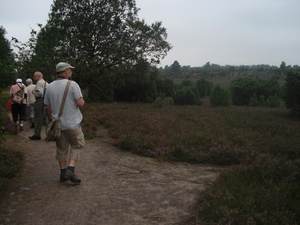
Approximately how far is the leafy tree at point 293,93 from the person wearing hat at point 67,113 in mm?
13203

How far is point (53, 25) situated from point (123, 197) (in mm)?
15065

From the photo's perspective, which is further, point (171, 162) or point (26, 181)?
point (171, 162)

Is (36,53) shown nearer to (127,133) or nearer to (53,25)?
(53,25)

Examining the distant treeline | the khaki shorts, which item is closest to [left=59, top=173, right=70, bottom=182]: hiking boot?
the khaki shorts

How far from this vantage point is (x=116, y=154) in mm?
7742

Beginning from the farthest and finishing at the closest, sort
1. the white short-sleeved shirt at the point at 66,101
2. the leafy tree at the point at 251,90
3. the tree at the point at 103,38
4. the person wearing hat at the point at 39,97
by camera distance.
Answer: the leafy tree at the point at 251,90, the tree at the point at 103,38, the person wearing hat at the point at 39,97, the white short-sleeved shirt at the point at 66,101

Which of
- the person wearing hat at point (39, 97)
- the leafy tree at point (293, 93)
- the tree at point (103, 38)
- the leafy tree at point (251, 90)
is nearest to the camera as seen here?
the person wearing hat at point (39, 97)

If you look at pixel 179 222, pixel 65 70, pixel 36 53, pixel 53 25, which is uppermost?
pixel 53 25

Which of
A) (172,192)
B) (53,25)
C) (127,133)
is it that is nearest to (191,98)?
(53,25)

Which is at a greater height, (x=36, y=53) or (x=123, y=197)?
(x=36, y=53)

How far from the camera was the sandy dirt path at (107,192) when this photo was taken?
13.7 ft

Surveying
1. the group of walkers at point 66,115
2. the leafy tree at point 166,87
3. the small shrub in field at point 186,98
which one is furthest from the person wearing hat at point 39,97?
the leafy tree at point 166,87

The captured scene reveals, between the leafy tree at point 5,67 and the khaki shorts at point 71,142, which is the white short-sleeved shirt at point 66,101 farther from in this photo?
the leafy tree at point 5,67

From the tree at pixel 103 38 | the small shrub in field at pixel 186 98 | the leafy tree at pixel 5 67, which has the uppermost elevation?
the tree at pixel 103 38
